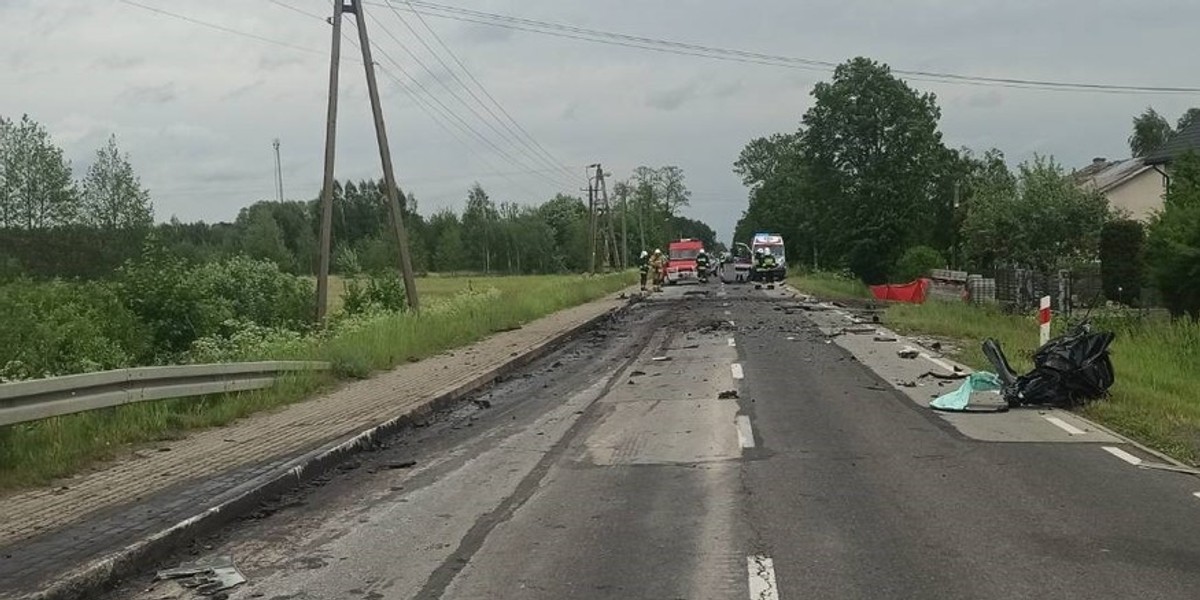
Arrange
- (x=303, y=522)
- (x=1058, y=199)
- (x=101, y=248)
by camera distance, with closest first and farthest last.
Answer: (x=303, y=522), (x=1058, y=199), (x=101, y=248)

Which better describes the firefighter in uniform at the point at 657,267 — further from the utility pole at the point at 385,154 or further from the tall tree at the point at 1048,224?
the utility pole at the point at 385,154

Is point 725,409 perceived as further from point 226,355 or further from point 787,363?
point 226,355

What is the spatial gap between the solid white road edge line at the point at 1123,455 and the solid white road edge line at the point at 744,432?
3.30m

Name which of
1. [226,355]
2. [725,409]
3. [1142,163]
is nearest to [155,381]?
[725,409]

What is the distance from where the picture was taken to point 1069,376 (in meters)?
13.0

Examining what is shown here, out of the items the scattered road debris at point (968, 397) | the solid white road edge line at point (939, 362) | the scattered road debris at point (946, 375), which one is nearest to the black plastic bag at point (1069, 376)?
the scattered road debris at point (968, 397)

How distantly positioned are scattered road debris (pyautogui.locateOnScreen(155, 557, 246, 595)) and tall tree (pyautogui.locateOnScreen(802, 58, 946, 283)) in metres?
67.5

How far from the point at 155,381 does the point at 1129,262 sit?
31472 mm

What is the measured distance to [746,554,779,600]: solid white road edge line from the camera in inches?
222

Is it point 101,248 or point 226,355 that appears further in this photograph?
point 101,248

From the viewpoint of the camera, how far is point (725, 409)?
13312 mm

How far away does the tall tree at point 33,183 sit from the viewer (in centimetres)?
5172

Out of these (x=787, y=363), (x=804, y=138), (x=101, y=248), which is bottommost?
(x=787, y=363)

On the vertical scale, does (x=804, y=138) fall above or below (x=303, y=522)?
above
